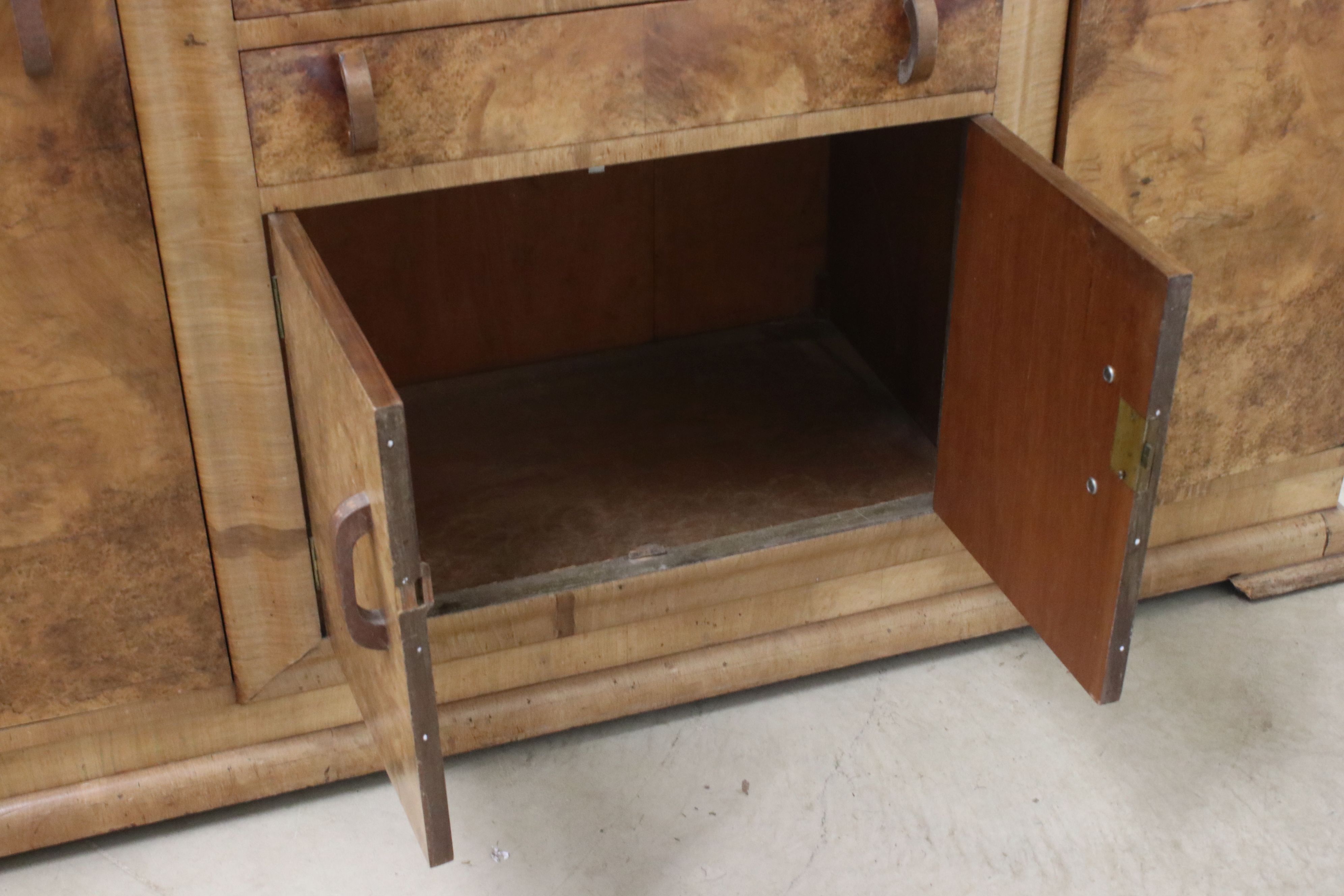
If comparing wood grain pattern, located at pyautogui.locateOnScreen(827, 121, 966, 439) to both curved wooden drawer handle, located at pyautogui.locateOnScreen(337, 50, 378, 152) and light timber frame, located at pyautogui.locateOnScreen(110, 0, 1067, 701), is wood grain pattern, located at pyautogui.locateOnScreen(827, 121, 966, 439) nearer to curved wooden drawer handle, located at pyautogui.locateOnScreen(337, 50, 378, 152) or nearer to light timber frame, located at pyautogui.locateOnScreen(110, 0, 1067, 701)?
light timber frame, located at pyautogui.locateOnScreen(110, 0, 1067, 701)

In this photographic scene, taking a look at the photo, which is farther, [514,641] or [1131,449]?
[514,641]

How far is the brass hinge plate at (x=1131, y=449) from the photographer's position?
3.58ft

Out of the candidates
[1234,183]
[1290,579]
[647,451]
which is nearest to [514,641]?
[647,451]

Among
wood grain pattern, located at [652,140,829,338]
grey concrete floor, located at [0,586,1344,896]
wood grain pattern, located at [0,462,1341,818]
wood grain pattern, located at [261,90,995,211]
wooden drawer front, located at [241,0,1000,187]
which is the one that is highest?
wooden drawer front, located at [241,0,1000,187]

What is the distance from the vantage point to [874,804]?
4.86 ft

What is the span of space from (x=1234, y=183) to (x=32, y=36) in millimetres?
1101

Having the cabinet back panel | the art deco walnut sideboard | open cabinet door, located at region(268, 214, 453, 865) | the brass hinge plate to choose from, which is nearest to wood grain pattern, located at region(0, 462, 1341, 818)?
the art deco walnut sideboard

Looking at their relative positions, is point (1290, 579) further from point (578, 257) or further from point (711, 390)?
point (578, 257)

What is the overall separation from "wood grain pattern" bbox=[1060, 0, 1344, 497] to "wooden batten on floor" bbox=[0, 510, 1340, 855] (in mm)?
159

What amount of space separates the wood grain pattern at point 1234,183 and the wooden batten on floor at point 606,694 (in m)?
0.16

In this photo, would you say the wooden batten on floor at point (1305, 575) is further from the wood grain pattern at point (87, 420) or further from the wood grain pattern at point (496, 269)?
A: the wood grain pattern at point (87, 420)

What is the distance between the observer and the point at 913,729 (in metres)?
1.58

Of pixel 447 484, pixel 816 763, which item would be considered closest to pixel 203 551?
pixel 447 484

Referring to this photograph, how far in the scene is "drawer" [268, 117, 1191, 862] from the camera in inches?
42.4
